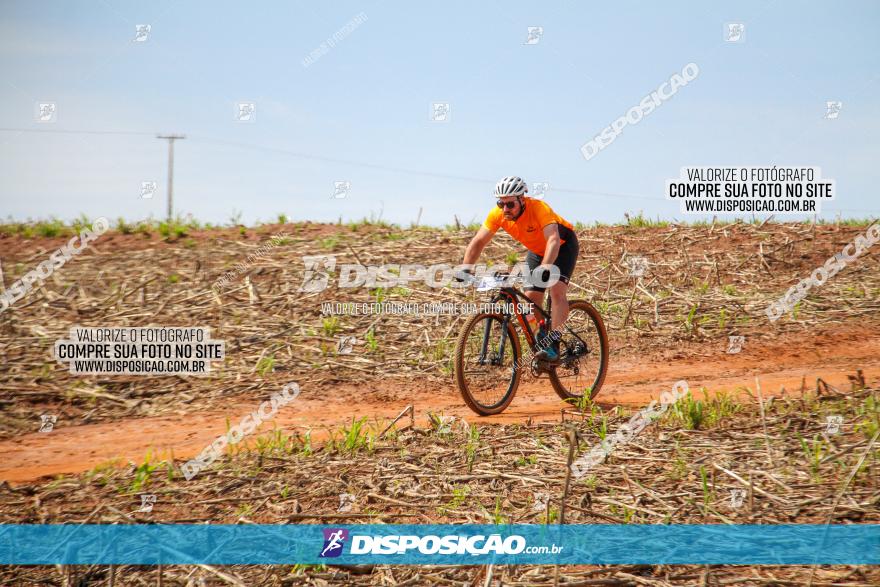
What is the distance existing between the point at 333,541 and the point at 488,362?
417 centimetres

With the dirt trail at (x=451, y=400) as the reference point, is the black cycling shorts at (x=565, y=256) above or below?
above

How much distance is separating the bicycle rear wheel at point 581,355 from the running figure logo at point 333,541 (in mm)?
5060

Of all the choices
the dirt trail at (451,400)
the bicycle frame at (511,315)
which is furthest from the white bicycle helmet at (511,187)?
the dirt trail at (451,400)

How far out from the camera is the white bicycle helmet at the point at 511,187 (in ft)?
27.1

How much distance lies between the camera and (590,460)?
5.64 metres

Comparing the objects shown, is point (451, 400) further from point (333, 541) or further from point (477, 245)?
point (333, 541)

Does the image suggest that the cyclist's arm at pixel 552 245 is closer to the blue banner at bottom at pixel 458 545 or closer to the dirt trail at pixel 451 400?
the dirt trail at pixel 451 400

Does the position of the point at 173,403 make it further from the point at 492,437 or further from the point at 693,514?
the point at 693,514

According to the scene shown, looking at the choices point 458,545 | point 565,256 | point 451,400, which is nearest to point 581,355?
point 565,256

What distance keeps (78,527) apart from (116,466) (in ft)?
5.62

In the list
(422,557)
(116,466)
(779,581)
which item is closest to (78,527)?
(116,466)

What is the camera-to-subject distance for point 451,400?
9734mm

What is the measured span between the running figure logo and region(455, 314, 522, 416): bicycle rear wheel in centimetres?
373

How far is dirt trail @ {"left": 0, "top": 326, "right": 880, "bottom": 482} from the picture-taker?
25.9ft
